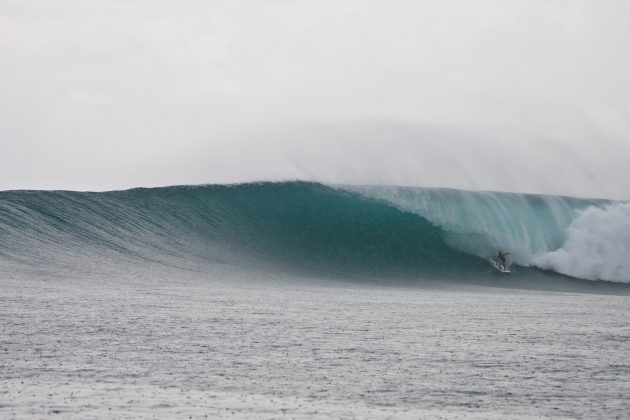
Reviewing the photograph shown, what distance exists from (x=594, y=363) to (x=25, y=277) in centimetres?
1318

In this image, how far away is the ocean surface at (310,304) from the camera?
32.1 ft

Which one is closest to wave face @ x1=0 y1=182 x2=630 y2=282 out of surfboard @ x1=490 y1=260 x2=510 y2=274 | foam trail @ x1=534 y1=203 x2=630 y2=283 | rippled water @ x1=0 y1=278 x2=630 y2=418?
foam trail @ x1=534 y1=203 x2=630 y2=283

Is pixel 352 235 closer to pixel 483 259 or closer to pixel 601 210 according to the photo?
pixel 483 259

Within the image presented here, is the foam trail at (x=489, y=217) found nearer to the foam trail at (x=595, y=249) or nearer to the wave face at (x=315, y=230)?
the wave face at (x=315, y=230)

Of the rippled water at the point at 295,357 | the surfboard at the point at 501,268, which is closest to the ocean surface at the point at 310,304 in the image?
the rippled water at the point at 295,357

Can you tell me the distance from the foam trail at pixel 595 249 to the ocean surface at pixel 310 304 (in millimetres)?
71

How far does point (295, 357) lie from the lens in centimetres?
1205

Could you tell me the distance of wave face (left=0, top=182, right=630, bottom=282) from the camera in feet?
87.7

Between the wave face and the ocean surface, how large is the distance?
78 mm

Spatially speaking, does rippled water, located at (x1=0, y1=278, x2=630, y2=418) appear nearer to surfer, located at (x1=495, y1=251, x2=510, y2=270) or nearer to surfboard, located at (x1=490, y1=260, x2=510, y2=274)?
surfboard, located at (x1=490, y1=260, x2=510, y2=274)

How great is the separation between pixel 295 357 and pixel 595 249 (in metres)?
25.7

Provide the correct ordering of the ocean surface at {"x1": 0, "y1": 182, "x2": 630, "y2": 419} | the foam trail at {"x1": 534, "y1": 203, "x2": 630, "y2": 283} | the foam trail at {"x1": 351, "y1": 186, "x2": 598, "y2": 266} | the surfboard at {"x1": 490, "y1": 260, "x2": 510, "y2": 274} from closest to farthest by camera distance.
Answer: the ocean surface at {"x1": 0, "y1": 182, "x2": 630, "y2": 419}
the surfboard at {"x1": 490, "y1": 260, "x2": 510, "y2": 274}
the foam trail at {"x1": 351, "y1": 186, "x2": 598, "y2": 266}
the foam trail at {"x1": 534, "y1": 203, "x2": 630, "y2": 283}

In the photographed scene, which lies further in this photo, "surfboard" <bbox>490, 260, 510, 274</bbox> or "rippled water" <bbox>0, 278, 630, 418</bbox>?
"surfboard" <bbox>490, 260, 510, 274</bbox>

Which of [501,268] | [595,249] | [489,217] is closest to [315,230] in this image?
[501,268]
